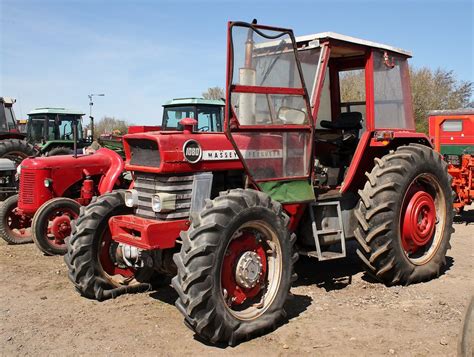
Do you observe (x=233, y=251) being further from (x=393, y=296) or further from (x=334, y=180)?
(x=334, y=180)

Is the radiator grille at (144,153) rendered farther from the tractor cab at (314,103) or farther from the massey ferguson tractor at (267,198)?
the tractor cab at (314,103)

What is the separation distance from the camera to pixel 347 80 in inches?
261

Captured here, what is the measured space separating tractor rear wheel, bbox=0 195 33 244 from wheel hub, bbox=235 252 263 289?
5.07 m

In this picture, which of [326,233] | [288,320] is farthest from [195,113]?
[288,320]

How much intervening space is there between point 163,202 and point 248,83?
124cm

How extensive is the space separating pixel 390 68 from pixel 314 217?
6.65 feet

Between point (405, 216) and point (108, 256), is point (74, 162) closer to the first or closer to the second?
point (108, 256)

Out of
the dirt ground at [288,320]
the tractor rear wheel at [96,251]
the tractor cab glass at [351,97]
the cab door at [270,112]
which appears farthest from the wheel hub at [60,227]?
the cab door at [270,112]

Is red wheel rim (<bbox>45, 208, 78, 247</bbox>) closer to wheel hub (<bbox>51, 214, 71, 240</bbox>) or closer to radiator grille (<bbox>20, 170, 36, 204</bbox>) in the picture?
wheel hub (<bbox>51, 214, 71, 240</bbox>)

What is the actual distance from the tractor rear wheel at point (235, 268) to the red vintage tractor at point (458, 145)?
20.0 ft

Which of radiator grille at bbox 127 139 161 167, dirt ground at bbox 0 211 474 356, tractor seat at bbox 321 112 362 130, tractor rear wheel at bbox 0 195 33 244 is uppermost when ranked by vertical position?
tractor seat at bbox 321 112 362 130

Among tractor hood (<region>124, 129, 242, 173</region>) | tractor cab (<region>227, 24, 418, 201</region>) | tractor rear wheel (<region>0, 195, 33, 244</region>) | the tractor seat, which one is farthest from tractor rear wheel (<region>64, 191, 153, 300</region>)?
tractor rear wheel (<region>0, 195, 33, 244</region>)

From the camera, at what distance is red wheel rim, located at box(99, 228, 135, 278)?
5.02m

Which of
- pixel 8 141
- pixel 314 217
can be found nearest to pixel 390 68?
pixel 314 217
